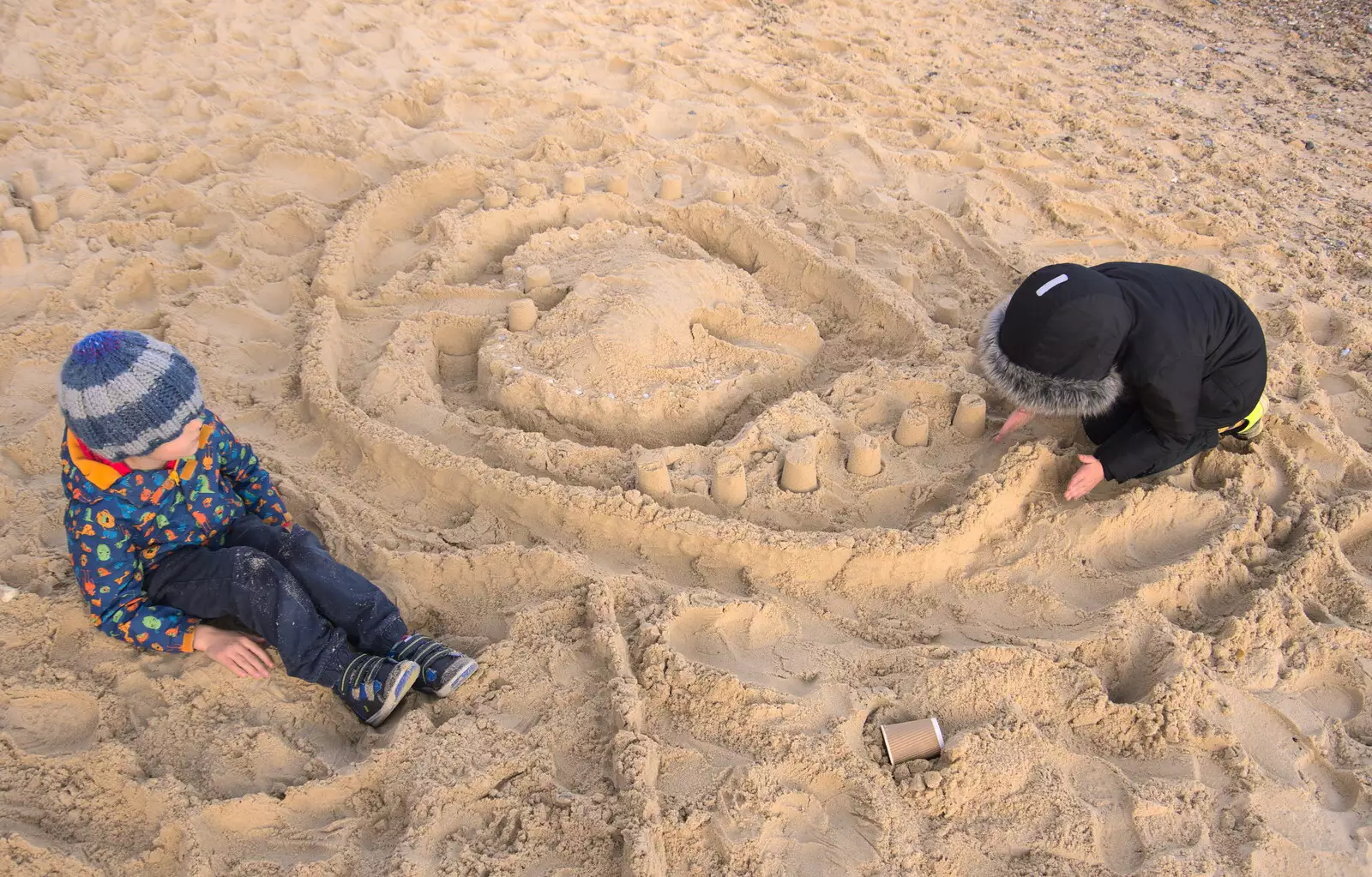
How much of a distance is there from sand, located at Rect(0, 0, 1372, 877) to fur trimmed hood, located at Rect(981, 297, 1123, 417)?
9.0 inches

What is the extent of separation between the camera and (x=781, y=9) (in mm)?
5648

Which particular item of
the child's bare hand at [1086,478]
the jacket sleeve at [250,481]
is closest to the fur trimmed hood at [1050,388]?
the child's bare hand at [1086,478]

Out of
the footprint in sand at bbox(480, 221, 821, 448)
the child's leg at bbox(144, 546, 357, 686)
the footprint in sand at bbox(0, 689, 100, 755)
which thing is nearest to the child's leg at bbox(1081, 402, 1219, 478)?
the footprint in sand at bbox(480, 221, 821, 448)

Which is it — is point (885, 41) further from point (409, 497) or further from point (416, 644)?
point (416, 644)

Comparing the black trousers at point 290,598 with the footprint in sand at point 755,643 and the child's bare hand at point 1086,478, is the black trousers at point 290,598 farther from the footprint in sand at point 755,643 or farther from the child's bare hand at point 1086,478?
the child's bare hand at point 1086,478

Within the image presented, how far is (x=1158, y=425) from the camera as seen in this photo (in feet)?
7.91

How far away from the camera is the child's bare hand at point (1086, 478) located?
2.45m

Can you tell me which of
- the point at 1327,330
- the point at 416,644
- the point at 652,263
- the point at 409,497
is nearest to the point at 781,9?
the point at 652,263

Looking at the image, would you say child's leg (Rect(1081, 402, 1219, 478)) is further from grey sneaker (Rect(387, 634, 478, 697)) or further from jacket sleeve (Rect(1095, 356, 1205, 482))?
grey sneaker (Rect(387, 634, 478, 697))

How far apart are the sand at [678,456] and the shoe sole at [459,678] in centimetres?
2

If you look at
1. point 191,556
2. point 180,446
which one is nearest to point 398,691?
point 191,556

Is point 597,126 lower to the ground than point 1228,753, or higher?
higher

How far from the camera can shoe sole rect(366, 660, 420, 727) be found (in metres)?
1.95

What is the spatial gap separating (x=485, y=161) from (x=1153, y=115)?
359 cm
